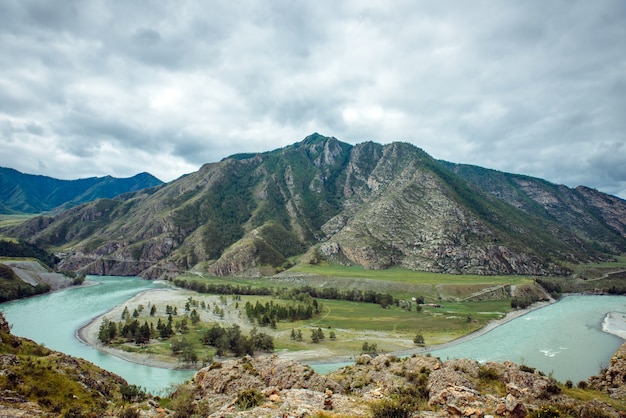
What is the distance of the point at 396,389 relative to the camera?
2467cm

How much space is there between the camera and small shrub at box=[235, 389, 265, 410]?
18703mm

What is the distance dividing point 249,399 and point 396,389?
11.5 meters

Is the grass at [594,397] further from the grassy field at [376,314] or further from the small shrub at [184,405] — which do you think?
the grassy field at [376,314]

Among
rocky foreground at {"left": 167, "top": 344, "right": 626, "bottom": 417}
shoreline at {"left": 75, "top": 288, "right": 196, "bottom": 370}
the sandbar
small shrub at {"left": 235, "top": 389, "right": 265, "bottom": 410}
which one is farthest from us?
the sandbar

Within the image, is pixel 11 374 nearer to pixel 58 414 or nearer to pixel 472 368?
pixel 58 414

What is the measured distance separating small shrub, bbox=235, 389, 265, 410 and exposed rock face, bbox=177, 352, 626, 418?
18 cm

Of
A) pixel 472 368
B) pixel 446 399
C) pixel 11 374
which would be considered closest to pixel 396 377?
pixel 472 368

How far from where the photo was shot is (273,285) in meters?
174

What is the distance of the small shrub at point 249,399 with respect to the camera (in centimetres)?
1870

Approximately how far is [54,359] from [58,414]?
37.2ft

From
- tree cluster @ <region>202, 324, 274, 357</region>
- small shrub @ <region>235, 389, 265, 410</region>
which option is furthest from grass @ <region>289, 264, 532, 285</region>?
small shrub @ <region>235, 389, 265, 410</region>

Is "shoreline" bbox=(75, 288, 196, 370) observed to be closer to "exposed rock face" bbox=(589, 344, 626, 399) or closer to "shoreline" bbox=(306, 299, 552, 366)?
"shoreline" bbox=(306, 299, 552, 366)

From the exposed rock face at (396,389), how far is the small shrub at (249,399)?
184mm

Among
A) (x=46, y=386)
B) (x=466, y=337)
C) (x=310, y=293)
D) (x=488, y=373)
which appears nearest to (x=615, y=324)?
(x=466, y=337)
